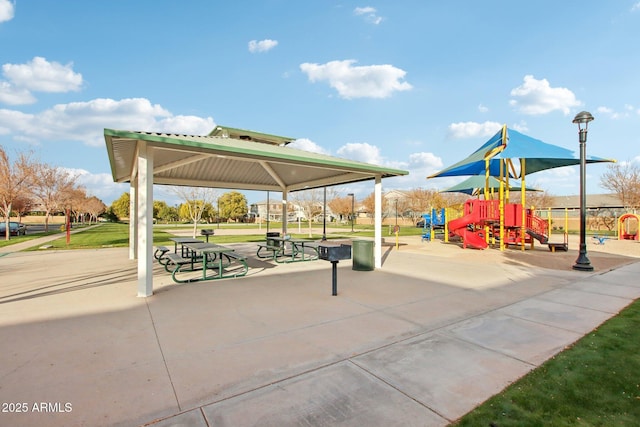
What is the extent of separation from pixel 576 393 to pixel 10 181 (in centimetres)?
2954

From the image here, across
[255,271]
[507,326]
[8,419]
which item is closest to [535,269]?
[507,326]

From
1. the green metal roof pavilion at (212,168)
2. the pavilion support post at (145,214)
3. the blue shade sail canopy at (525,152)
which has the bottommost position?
the pavilion support post at (145,214)

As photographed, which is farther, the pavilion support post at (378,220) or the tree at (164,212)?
the tree at (164,212)

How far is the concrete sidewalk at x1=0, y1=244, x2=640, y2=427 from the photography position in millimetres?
2770

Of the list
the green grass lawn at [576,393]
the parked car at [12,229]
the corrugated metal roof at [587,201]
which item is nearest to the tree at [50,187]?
the parked car at [12,229]

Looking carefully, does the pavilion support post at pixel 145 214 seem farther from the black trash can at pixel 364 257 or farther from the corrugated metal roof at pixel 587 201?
the corrugated metal roof at pixel 587 201

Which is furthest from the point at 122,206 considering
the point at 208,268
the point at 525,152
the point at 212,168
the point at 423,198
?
the point at 525,152

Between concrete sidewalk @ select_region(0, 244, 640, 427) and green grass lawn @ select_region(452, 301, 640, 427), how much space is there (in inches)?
6.9

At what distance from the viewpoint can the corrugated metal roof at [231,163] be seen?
21.7ft

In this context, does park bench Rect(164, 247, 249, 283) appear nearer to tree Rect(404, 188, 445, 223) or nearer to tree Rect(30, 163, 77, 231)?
tree Rect(30, 163, 77, 231)

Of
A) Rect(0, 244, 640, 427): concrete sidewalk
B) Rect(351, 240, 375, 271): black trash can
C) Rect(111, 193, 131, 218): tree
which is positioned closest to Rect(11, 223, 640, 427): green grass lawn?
Rect(0, 244, 640, 427): concrete sidewalk

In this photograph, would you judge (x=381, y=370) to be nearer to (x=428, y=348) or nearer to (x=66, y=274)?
(x=428, y=348)

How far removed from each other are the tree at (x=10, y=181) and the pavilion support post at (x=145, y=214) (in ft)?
72.6

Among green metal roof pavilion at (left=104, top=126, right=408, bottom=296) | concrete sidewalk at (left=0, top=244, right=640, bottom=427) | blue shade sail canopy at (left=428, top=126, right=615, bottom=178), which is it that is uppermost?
blue shade sail canopy at (left=428, top=126, right=615, bottom=178)
